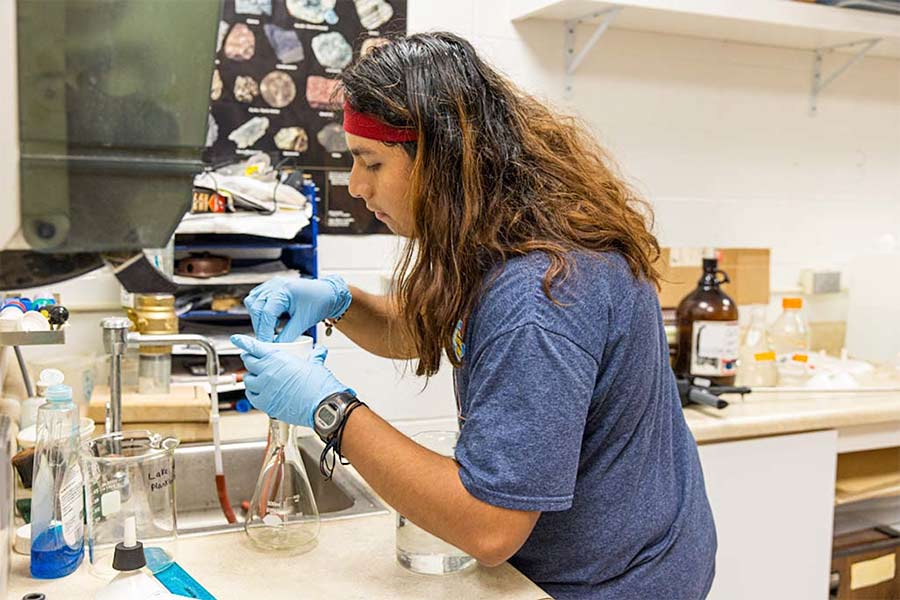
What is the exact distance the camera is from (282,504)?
133cm

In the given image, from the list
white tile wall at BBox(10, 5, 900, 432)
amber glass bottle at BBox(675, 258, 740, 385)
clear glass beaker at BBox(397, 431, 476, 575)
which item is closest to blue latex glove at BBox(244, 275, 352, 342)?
clear glass beaker at BBox(397, 431, 476, 575)

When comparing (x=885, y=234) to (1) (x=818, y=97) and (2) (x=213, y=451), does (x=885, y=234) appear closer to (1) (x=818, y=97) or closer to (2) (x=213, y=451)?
(1) (x=818, y=97)

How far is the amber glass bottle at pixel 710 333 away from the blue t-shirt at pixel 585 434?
3.15 ft

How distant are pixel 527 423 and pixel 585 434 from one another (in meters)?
0.19

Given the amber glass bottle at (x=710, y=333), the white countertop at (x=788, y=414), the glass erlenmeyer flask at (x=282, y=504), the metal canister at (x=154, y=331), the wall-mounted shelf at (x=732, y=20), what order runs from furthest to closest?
the wall-mounted shelf at (x=732, y=20) → the amber glass bottle at (x=710, y=333) → the white countertop at (x=788, y=414) → the metal canister at (x=154, y=331) → the glass erlenmeyer flask at (x=282, y=504)

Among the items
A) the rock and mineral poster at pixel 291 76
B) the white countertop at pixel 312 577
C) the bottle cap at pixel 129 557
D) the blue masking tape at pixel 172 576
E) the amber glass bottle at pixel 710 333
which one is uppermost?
the rock and mineral poster at pixel 291 76

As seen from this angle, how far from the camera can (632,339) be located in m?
1.17

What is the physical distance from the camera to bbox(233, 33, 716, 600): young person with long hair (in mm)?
1065

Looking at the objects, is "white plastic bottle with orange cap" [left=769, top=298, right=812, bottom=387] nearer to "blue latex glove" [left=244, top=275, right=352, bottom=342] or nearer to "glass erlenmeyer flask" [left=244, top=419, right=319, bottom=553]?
"blue latex glove" [left=244, top=275, right=352, bottom=342]

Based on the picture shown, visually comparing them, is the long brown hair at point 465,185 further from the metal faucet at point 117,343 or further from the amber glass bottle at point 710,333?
the amber glass bottle at point 710,333

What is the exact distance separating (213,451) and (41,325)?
1.64 feet

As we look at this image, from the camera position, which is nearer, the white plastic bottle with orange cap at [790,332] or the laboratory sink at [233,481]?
the laboratory sink at [233,481]

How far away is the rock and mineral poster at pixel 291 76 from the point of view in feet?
7.54

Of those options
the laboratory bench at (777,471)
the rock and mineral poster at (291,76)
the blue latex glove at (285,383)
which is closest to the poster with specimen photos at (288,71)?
the rock and mineral poster at (291,76)
